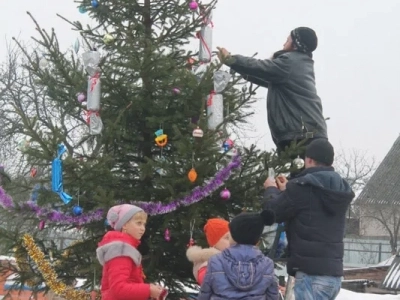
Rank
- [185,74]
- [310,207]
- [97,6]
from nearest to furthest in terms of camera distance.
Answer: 1. [310,207]
2. [185,74]
3. [97,6]

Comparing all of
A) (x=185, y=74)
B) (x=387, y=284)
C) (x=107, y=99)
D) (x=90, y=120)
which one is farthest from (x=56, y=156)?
(x=387, y=284)

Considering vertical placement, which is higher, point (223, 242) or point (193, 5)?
point (193, 5)

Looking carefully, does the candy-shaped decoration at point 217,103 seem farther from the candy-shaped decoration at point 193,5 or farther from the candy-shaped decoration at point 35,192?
the candy-shaped decoration at point 35,192

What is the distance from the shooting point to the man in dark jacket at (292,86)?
6.20 m

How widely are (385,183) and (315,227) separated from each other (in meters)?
36.3

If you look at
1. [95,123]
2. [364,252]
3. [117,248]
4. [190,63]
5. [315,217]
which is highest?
[190,63]

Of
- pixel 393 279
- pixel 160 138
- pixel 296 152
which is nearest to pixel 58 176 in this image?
pixel 160 138

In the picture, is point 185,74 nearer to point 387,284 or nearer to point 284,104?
point 284,104

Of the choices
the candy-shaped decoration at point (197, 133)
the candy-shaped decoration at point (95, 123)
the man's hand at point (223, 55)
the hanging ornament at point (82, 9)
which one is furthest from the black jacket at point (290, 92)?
Answer: the hanging ornament at point (82, 9)

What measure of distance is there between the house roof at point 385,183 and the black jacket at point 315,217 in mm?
32797

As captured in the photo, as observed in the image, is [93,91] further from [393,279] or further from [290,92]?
[393,279]

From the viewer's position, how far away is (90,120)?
6090mm

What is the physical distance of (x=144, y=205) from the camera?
593 cm

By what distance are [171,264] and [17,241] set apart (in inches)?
55.8
